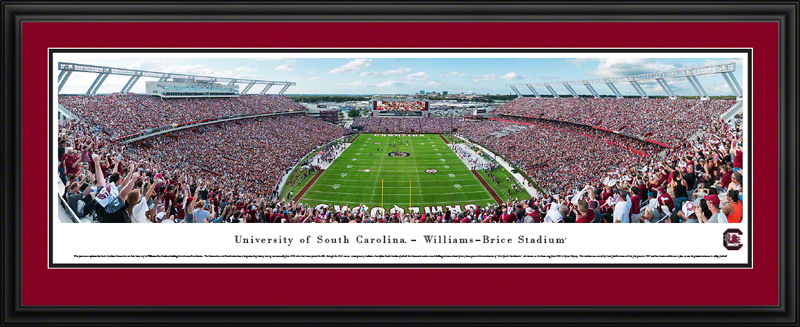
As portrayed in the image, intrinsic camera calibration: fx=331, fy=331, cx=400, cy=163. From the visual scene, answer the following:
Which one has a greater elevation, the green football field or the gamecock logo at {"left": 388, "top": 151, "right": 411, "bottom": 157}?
the gamecock logo at {"left": 388, "top": 151, "right": 411, "bottom": 157}

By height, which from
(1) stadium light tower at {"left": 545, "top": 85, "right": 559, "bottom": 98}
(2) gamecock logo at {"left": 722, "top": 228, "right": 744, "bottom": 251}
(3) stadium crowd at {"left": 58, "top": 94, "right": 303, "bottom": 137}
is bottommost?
(2) gamecock logo at {"left": 722, "top": 228, "right": 744, "bottom": 251}

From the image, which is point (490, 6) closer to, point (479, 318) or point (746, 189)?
point (479, 318)

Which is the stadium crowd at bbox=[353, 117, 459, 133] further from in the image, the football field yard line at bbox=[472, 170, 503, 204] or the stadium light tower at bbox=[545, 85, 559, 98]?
the football field yard line at bbox=[472, 170, 503, 204]

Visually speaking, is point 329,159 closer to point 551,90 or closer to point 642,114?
point 642,114

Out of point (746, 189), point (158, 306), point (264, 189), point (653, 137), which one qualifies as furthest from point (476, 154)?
point (158, 306)

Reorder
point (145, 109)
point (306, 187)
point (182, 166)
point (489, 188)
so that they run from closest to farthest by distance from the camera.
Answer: point (182, 166)
point (306, 187)
point (489, 188)
point (145, 109)

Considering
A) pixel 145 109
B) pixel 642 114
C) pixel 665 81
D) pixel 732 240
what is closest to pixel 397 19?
pixel 732 240

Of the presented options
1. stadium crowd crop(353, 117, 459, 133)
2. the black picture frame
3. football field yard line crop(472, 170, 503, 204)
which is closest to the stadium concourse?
the black picture frame

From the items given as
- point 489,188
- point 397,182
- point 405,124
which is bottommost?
point 489,188
